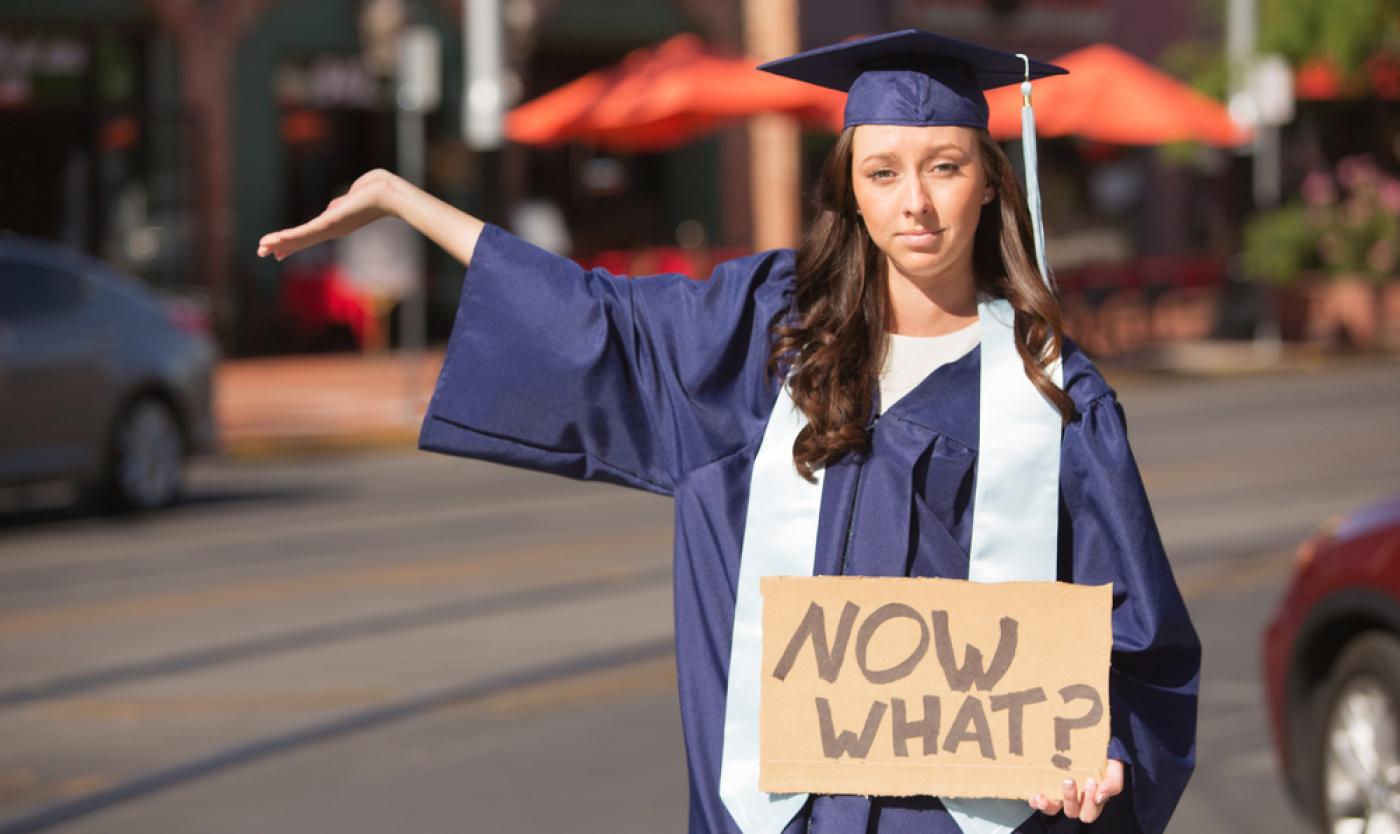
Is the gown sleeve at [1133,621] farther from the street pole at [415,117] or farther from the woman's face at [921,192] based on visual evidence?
the street pole at [415,117]

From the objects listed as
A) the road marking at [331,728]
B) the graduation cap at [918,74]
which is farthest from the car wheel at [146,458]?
the graduation cap at [918,74]

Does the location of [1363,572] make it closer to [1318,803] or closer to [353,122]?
[1318,803]

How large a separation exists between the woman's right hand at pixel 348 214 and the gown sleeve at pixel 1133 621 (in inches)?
40.9

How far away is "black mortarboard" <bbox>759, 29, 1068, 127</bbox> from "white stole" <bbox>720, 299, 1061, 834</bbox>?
0.28 m

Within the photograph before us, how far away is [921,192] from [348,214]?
83 cm

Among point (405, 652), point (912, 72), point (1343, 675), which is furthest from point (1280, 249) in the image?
point (912, 72)

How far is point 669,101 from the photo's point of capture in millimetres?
21469

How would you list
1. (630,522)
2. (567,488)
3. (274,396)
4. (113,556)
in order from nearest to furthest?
(113,556), (630,522), (567,488), (274,396)

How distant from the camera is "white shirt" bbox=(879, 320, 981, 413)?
296cm

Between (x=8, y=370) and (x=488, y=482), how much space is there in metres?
3.46

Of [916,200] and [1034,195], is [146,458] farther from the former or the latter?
[916,200]

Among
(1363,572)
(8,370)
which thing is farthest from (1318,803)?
(8,370)

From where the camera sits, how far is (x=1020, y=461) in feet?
9.37

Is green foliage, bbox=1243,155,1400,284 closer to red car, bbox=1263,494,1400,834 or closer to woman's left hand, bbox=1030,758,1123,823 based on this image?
red car, bbox=1263,494,1400,834
